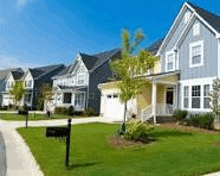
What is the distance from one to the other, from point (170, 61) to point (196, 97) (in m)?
4.39

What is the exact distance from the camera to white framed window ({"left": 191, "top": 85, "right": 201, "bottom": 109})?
57.9ft

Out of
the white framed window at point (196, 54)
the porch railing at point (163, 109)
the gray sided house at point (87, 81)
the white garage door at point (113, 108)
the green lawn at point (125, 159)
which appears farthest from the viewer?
the gray sided house at point (87, 81)

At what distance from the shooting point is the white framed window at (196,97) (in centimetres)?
1766

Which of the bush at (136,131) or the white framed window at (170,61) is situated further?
the white framed window at (170,61)

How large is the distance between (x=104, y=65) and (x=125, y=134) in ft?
73.3

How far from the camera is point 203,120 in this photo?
51.6 ft

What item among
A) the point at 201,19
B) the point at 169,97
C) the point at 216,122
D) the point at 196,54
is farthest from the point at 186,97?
the point at 201,19

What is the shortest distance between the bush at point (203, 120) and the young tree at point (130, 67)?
6088 mm

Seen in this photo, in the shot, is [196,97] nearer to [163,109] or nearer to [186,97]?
[186,97]

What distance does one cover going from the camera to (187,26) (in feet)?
62.4

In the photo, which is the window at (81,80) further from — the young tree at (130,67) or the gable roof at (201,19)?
the young tree at (130,67)

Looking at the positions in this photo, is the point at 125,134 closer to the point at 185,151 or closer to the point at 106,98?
the point at 185,151

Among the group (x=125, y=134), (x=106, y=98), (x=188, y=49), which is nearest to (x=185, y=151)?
(x=125, y=134)

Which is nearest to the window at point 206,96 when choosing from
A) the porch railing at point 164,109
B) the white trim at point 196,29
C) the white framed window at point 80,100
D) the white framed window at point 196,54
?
the white framed window at point 196,54
